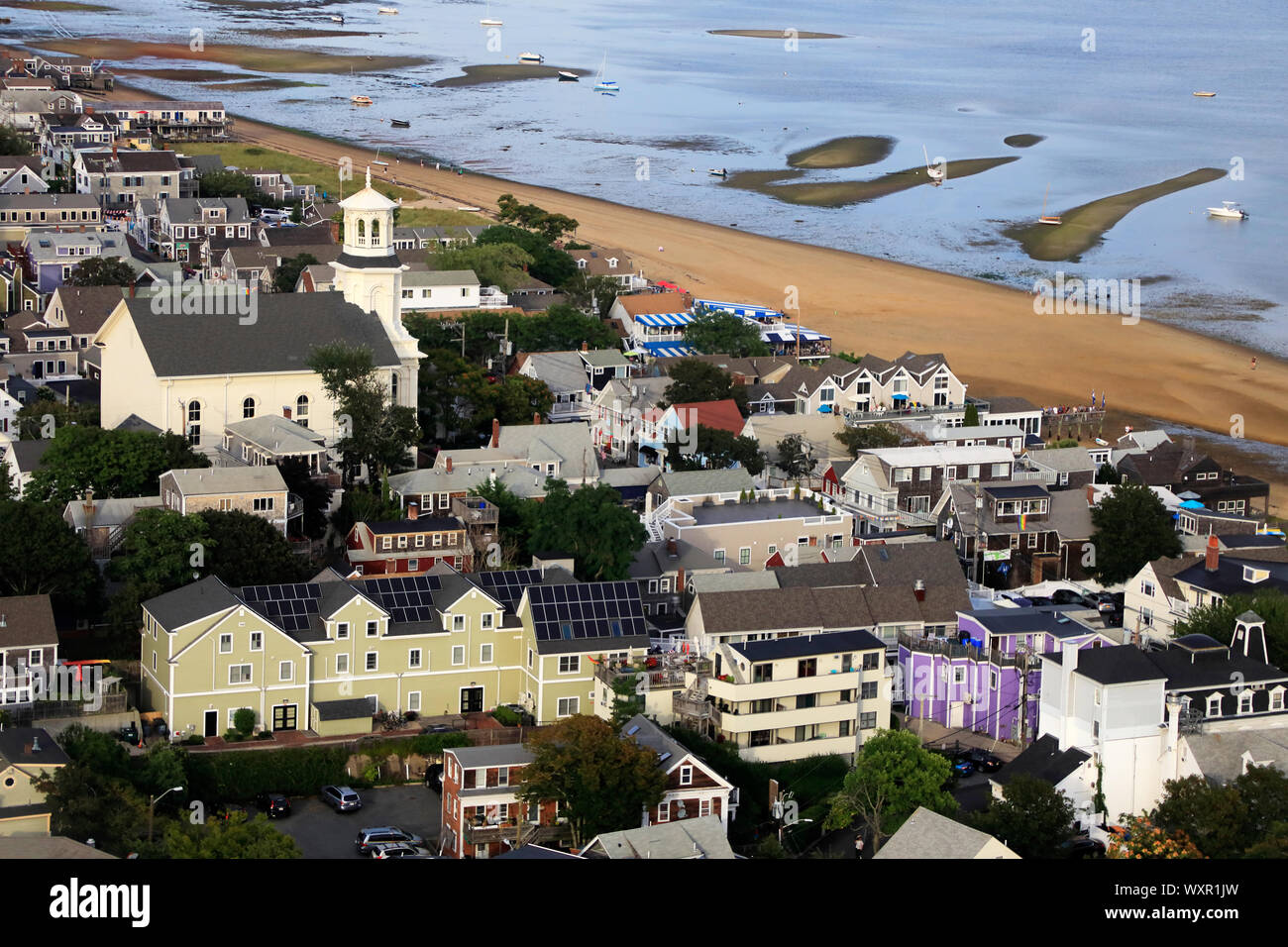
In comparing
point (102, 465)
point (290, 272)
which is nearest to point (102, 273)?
point (290, 272)

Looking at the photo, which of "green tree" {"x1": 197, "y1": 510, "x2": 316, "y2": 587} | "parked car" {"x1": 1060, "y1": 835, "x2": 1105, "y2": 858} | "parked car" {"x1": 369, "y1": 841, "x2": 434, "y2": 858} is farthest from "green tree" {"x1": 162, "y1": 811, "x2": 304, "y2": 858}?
"parked car" {"x1": 1060, "y1": 835, "x2": 1105, "y2": 858}

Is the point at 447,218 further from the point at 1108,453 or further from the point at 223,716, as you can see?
the point at 223,716

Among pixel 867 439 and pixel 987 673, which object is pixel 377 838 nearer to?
pixel 987 673

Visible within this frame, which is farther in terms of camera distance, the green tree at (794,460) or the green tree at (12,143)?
the green tree at (12,143)

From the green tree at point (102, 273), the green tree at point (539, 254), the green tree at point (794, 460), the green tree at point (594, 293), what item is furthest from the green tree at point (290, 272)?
the green tree at point (794, 460)

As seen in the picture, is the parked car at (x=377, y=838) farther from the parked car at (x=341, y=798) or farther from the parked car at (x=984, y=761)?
the parked car at (x=984, y=761)

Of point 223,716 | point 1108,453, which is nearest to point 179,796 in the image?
point 223,716
